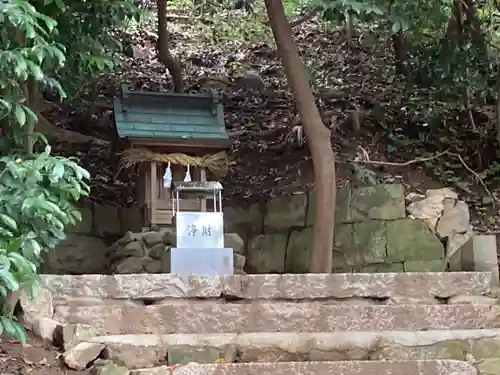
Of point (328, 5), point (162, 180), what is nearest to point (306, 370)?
point (328, 5)

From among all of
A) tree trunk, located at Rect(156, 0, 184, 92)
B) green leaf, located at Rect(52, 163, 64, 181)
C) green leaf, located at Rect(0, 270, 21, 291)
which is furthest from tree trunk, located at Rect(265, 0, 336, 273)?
green leaf, located at Rect(0, 270, 21, 291)

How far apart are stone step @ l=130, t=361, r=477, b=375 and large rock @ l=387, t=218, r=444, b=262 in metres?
2.73

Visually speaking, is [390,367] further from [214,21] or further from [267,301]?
[214,21]

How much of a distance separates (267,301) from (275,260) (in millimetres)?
2974

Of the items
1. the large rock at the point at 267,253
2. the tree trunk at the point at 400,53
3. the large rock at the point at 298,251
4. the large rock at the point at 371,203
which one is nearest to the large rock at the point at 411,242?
the large rock at the point at 371,203

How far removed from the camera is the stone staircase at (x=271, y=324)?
128 inches

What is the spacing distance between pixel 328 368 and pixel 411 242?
3.12 m

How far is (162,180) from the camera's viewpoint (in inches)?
235

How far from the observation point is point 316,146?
523 centimetres

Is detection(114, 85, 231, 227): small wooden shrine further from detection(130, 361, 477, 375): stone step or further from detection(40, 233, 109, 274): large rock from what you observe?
detection(130, 361, 477, 375): stone step

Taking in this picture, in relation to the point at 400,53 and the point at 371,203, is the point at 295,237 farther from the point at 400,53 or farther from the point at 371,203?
the point at 400,53

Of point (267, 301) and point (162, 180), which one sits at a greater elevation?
point (162, 180)

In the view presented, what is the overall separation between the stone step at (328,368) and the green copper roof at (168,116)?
302cm

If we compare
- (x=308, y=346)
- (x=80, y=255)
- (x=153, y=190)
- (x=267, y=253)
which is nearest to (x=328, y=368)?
(x=308, y=346)
